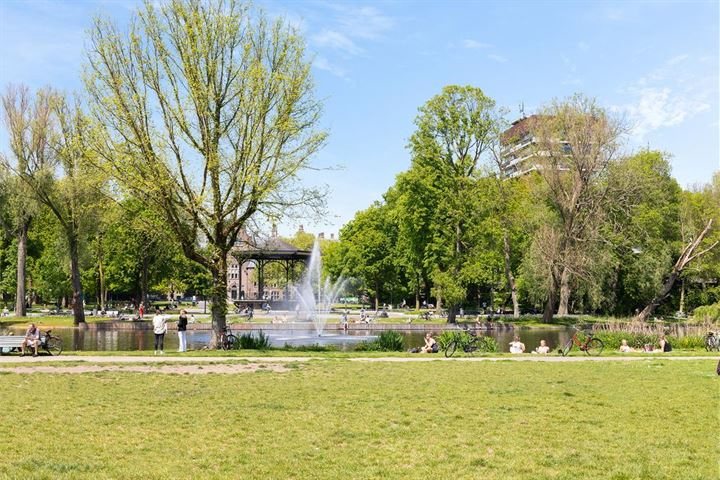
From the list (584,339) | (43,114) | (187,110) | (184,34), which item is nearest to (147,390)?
(187,110)

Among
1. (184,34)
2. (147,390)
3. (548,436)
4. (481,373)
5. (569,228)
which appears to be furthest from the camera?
(569,228)

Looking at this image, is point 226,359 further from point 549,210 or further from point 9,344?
point 549,210

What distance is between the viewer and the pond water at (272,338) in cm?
3109

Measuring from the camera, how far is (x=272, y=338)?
37.5 m

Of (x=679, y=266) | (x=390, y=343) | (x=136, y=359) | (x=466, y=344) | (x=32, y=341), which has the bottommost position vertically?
(x=390, y=343)

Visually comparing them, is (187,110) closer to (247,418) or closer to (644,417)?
(247,418)

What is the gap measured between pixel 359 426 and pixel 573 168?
1645 inches

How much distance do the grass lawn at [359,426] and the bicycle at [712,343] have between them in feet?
40.5

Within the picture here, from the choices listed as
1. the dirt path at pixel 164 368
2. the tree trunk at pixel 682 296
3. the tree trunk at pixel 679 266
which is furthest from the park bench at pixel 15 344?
the tree trunk at pixel 682 296

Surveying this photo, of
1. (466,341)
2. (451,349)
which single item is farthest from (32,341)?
(466,341)

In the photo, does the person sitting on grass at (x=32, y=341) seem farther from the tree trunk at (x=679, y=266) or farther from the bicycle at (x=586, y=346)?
the tree trunk at (x=679, y=266)

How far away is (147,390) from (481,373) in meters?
8.04

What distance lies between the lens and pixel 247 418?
10508mm

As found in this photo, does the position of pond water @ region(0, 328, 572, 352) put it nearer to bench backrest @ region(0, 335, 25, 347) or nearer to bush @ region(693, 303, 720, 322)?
bench backrest @ region(0, 335, 25, 347)
